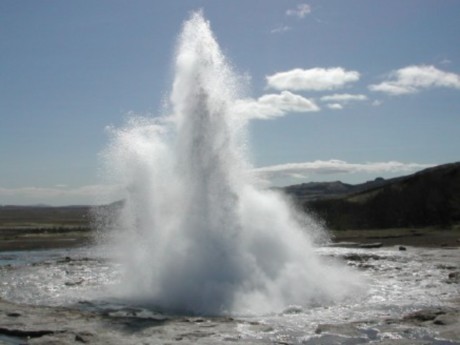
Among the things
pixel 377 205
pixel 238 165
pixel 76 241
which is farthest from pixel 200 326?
pixel 377 205

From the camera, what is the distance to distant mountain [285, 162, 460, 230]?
63562 mm

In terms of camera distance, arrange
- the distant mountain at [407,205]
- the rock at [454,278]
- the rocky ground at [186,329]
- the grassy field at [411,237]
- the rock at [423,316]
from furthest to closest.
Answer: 1. the distant mountain at [407,205]
2. the grassy field at [411,237]
3. the rock at [454,278]
4. the rock at [423,316]
5. the rocky ground at [186,329]

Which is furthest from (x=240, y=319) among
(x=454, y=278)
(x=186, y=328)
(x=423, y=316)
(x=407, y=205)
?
(x=407, y=205)

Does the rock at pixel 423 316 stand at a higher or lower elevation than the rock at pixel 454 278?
higher

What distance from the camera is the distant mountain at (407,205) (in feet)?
209

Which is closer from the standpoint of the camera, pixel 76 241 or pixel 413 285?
pixel 413 285

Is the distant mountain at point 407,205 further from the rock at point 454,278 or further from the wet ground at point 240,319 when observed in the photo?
the wet ground at point 240,319

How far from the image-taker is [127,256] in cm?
2428

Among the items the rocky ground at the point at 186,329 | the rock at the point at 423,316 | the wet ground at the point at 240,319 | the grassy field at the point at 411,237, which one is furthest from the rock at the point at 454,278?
the grassy field at the point at 411,237

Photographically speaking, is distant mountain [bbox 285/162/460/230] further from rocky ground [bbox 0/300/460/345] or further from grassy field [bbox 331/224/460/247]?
rocky ground [bbox 0/300/460/345]

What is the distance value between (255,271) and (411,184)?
5423cm

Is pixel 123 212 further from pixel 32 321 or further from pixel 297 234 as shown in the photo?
pixel 32 321

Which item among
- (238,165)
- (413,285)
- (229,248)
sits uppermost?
(238,165)

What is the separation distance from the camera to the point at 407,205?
66.4 m
